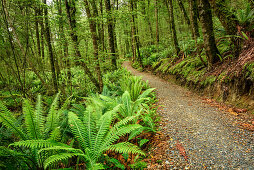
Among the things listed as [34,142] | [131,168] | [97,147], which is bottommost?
[131,168]

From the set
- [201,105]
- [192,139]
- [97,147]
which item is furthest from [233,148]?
[97,147]

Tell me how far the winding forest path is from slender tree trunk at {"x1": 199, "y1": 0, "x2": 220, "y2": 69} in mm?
1985

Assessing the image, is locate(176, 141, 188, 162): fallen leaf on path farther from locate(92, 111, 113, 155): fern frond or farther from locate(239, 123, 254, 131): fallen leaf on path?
locate(239, 123, 254, 131): fallen leaf on path

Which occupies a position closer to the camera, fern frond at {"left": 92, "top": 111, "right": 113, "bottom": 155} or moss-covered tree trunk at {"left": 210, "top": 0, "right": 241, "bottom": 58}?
fern frond at {"left": 92, "top": 111, "right": 113, "bottom": 155}

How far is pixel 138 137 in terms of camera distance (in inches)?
87.0

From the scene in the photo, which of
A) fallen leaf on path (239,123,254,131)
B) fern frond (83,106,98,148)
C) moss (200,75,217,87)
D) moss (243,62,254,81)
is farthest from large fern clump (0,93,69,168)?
moss (200,75,217,87)

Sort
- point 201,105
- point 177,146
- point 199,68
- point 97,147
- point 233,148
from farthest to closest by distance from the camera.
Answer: point 199,68 < point 201,105 < point 177,146 < point 233,148 < point 97,147

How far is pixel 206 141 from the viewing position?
6.36 ft

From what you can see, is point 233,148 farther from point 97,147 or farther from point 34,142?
point 34,142

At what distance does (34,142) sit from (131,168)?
3.93 ft

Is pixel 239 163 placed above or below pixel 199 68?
below

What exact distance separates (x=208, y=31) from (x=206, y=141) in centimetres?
360

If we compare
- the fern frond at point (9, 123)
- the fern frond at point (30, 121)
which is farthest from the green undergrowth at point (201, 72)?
the fern frond at point (9, 123)

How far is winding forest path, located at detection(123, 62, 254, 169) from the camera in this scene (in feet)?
5.14
